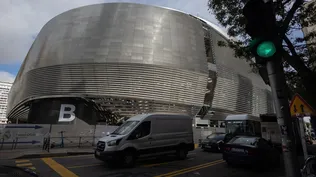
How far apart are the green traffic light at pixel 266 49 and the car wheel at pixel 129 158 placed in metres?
6.59

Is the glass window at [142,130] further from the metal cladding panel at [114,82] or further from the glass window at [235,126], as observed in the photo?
the metal cladding panel at [114,82]

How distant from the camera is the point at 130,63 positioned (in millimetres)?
28281

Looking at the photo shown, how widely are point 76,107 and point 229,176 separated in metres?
26.2

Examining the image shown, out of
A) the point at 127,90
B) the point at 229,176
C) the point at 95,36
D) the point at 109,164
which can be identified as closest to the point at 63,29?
the point at 95,36

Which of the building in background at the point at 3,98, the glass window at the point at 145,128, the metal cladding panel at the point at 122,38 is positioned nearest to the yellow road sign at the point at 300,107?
the glass window at the point at 145,128

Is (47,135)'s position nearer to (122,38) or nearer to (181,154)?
(181,154)

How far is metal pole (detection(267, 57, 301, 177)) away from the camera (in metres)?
2.70

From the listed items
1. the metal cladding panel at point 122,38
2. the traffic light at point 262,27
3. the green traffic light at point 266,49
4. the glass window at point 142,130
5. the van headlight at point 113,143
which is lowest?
the van headlight at point 113,143

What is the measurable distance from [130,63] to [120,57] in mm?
1756

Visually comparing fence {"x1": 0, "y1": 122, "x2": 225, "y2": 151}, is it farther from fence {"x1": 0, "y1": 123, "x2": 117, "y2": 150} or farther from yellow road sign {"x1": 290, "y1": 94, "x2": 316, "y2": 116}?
yellow road sign {"x1": 290, "y1": 94, "x2": 316, "y2": 116}

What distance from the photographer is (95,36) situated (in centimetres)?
3022

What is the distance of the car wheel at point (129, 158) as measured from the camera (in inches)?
310

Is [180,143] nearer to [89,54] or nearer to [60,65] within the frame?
[89,54]

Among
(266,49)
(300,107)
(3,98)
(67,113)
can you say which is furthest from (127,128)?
(3,98)
